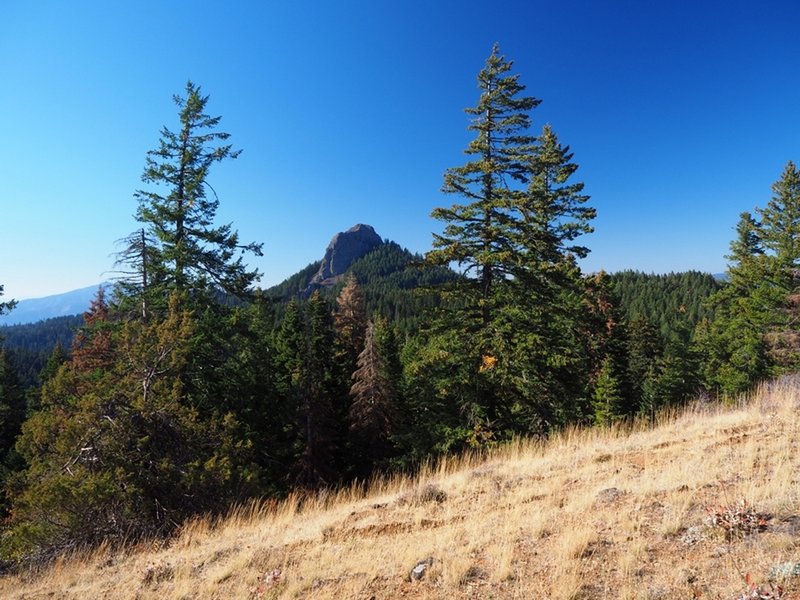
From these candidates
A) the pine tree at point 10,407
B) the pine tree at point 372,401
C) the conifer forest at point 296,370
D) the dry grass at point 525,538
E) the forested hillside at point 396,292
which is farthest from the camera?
the pine tree at point 10,407

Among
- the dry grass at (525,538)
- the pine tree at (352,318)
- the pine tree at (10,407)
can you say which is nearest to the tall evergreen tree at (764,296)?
the dry grass at (525,538)

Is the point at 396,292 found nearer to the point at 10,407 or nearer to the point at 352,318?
the point at 352,318

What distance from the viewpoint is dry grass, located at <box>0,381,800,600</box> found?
10.8ft

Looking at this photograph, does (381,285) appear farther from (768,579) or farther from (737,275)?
(768,579)

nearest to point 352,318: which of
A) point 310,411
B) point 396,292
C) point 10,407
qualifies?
point 310,411

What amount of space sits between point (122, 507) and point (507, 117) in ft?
47.4

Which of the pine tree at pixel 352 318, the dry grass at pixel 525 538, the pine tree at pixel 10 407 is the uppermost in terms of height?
the pine tree at pixel 352 318

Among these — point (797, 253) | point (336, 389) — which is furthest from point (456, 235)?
point (797, 253)

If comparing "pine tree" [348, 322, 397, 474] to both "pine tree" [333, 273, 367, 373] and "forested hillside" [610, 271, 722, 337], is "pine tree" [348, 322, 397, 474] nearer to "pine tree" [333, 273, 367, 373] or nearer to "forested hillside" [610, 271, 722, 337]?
"pine tree" [333, 273, 367, 373]

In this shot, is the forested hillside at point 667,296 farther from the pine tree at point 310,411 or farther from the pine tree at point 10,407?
the pine tree at point 10,407

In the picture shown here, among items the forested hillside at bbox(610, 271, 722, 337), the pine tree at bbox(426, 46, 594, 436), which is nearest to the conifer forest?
the pine tree at bbox(426, 46, 594, 436)

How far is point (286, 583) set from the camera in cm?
400

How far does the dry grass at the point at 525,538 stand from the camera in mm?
3293

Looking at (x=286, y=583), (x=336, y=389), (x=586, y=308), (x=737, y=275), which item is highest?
(x=737, y=275)
